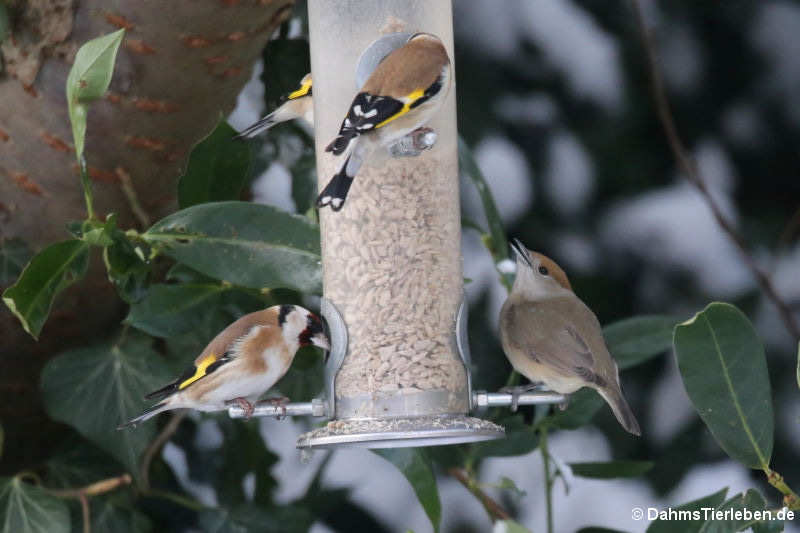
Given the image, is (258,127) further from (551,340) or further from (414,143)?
(551,340)

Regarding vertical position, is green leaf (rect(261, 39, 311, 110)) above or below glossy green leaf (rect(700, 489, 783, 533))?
above

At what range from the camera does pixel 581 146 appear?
13.7 feet

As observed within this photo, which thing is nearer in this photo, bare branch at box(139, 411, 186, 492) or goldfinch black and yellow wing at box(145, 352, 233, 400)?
goldfinch black and yellow wing at box(145, 352, 233, 400)

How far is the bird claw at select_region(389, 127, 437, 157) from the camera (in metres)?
2.77

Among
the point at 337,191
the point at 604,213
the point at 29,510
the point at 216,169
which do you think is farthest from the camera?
the point at 604,213

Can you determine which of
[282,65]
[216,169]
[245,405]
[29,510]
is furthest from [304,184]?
[29,510]

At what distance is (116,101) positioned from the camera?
303cm

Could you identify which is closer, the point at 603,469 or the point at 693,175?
the point at 603,469

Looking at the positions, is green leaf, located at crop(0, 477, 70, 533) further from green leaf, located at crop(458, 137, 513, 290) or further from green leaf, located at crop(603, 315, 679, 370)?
green leaf, located at crop(603, 315, 679, 370)

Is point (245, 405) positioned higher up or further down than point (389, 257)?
further down

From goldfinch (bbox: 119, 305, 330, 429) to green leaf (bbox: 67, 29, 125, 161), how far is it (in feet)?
1.75

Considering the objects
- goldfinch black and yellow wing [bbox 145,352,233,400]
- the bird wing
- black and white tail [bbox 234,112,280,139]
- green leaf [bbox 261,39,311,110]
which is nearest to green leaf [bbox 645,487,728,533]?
the bird wing

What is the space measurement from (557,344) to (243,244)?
0.73 m

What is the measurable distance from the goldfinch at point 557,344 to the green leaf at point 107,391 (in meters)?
0.89
